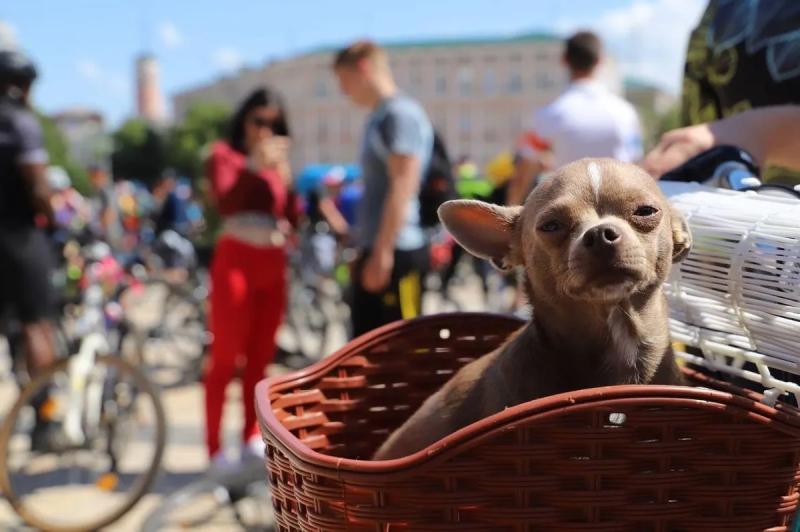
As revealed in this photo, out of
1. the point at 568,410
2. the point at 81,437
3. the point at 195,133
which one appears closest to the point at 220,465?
A: the point at 81,437

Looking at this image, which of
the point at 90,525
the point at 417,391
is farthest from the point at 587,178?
the point at 90,525

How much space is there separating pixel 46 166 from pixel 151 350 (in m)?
4.25

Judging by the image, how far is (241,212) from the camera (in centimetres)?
516

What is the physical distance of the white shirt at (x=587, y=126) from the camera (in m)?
4.93

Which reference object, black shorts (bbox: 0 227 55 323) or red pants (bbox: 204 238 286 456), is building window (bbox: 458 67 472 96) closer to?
red pants (bbox: 204 238 286 456)

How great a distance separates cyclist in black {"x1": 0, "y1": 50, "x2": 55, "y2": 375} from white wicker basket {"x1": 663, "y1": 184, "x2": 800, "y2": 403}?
4025 mm

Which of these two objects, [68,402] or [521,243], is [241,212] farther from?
[521,243]

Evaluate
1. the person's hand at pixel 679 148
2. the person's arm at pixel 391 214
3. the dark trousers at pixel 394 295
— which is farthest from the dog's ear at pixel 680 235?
the dark trousers at pixel 394 295

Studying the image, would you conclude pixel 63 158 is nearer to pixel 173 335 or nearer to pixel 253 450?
pixel 173 335

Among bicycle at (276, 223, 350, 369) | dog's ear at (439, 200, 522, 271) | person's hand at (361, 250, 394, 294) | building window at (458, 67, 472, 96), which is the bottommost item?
building window at (458, 67, 472, 96)

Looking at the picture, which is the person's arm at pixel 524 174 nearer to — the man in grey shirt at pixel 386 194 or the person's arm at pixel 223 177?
the man in grey shirt at pixel 386 194

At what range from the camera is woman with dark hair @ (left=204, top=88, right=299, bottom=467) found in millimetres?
4965

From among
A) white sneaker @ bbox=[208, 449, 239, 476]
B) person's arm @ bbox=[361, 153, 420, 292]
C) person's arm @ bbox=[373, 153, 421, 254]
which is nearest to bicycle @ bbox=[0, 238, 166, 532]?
white sneaker @ bbox=[208, 449, 239, 476]

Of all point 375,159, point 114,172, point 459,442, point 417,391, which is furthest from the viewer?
point 114,172
